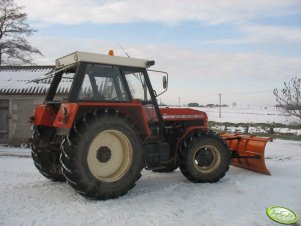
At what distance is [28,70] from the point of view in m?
16.1

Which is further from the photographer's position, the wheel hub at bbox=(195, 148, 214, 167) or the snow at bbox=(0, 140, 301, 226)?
the wheel hub at bbox=(195, 148, 214, 167)

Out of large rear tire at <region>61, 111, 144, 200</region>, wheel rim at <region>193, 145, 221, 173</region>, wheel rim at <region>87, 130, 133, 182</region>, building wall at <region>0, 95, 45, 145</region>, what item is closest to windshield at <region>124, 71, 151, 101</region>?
large rear tire at <region>61, 111, 144, 200</region>

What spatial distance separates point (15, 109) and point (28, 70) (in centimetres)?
239

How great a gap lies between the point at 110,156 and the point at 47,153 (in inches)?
57.6

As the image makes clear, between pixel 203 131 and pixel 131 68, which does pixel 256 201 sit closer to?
pixel 203 131

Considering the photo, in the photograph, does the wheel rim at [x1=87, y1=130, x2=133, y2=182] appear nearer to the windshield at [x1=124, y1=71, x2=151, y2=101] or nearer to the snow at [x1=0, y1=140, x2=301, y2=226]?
the snow at [x1=0, y1=140, x2=301, y2=226]

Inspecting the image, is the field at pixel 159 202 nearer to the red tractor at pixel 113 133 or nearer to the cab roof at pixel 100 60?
the red tractor at pixel 113 133

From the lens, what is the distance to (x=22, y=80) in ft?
49.6

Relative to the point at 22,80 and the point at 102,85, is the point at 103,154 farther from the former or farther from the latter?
the point at 22,80

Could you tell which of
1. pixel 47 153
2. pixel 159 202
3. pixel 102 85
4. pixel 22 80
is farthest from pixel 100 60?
pixel 22 80

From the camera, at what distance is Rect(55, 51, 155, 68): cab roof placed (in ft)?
18.9

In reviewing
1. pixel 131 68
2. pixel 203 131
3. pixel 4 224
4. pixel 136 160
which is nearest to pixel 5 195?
pixel 4 224

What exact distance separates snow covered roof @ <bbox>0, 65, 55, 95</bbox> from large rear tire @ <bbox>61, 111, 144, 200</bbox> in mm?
8310

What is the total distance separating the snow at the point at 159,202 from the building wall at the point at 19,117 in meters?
7.01
